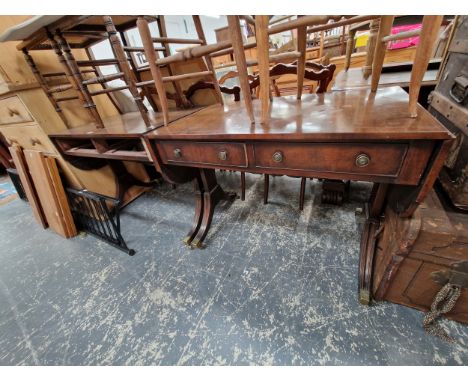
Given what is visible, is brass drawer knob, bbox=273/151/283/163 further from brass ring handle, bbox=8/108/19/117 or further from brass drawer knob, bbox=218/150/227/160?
brass ring handle, bbox=8/108/19/117

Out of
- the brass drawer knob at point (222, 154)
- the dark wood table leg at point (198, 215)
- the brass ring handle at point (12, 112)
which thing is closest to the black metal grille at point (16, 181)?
the brass ring handle at point (12, 112)

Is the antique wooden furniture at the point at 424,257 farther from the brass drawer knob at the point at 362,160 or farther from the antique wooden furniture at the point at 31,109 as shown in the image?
the antique wooden furniture at the point at 31,109

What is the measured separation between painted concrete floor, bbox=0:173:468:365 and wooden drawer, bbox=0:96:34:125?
0.93 metres

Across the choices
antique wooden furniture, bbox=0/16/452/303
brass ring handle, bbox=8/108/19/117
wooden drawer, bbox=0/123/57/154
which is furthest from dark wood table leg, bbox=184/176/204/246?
brass ring handle, bbox=8/108/19/117

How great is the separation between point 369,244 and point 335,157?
65 centimetres

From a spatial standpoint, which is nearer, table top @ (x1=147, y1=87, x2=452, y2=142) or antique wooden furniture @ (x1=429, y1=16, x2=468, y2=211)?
table top @ (x1=147, y1=87, x2=452, y2=142)

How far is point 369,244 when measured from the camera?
1018 millimetres

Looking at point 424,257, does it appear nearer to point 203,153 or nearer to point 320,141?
point 320,141

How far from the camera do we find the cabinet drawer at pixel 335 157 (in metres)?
0.58

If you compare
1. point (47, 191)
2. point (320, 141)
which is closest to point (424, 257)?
point (320, 141)

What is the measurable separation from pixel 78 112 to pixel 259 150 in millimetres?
1686

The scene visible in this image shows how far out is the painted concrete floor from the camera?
82 centimetres

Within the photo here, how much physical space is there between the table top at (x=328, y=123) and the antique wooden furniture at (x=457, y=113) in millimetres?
143

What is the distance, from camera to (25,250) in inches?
61.2
